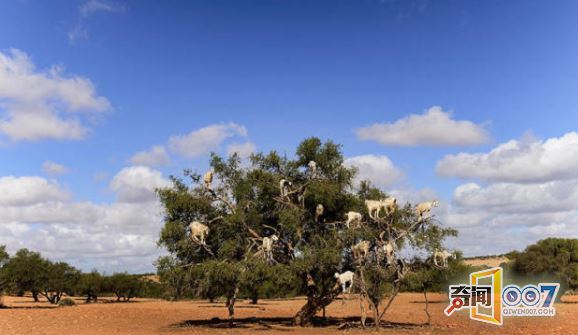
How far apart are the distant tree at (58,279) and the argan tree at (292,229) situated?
35151 millimetres

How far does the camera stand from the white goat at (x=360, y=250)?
26672 mm

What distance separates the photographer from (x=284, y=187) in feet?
96.0

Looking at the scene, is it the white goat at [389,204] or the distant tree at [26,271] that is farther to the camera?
the distant tree at [26,271]

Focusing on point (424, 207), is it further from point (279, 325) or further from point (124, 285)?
point (124, 285)

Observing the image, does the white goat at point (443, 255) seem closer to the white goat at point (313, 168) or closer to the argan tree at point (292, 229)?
the argan tree at point (292, 229)

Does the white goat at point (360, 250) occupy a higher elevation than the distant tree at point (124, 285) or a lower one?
higher

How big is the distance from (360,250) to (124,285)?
53635 millimetres

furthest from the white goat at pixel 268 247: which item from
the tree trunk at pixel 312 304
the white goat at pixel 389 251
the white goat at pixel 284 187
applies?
the white goat at pixel 389 251

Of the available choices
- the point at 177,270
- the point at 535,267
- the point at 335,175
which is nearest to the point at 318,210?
the point at 335,175

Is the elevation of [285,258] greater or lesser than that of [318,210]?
lesser

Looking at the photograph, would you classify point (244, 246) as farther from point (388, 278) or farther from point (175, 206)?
point (388, 278)

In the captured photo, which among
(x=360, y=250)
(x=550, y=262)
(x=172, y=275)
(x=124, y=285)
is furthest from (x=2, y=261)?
(x=550, y=262)

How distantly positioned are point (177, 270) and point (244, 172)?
21.8 feet

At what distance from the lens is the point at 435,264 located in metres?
27.7
